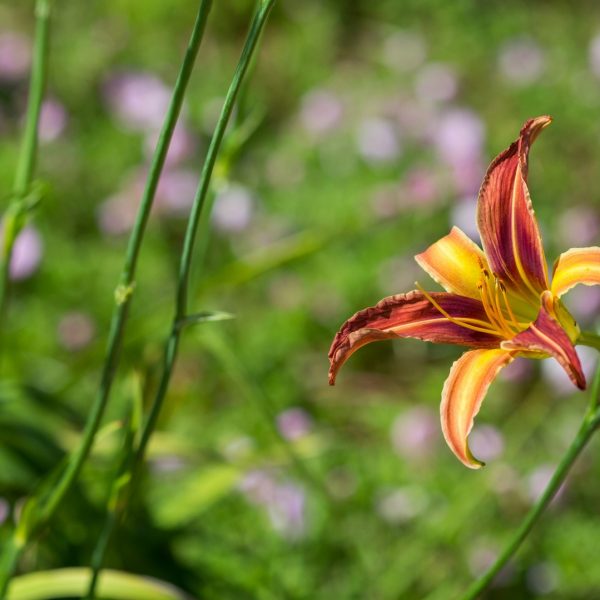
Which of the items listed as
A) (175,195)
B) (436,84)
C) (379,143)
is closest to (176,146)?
(175,195)

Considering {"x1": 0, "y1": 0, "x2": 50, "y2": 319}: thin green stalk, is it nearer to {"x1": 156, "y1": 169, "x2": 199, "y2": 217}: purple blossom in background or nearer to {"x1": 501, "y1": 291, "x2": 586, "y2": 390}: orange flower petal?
{"x1": 501, "y1": 291, "x2": 586, "y2": 390}: orange flower petal

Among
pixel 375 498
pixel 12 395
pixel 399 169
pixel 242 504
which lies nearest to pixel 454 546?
pixel 375 498

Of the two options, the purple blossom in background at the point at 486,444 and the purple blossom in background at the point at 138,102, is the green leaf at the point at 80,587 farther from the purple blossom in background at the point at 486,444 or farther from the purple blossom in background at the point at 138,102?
the purple blossom in background at the point at 138,102

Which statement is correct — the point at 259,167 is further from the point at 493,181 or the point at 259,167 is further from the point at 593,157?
the point at 493,181

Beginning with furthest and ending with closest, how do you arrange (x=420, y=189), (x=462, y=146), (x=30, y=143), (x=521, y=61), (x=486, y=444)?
(x=521, y=61)
(x=462, y=146)
(x=420, y=189)
(x=486, y=444)
(x=30, y=143)

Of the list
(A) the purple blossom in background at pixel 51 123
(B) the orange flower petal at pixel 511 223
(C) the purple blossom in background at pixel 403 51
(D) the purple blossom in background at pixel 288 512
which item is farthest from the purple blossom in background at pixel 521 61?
(B) the orange flower petal at pixel 511 223

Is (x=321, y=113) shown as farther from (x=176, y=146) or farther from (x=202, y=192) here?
(x=202, y=192)
